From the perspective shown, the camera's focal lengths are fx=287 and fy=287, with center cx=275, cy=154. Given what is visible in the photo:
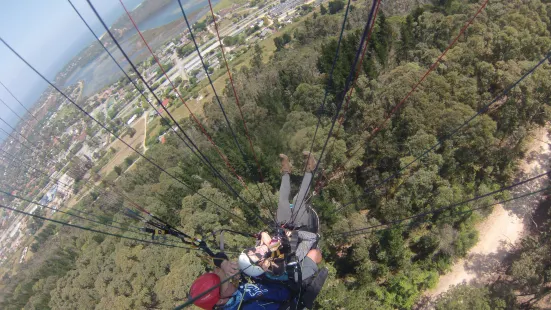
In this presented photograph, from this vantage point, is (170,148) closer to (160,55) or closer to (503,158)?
(503,158)

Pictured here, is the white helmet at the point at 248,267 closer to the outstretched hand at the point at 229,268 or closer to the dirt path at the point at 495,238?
the outstretched hand at the point at 229,268

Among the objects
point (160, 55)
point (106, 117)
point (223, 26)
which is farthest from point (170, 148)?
point (223, 26)

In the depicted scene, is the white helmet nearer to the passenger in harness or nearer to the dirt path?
the passenger in harness

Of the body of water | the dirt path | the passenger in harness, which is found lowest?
the body of water

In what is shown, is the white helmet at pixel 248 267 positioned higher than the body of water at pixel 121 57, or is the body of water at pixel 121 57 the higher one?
the white helmet at pixel 248 267

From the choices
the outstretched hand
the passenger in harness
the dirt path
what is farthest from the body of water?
the outstretched hand

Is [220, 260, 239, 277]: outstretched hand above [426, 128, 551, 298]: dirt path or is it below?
above

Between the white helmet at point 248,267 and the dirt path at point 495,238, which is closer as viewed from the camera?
the white helmet at point 248,267

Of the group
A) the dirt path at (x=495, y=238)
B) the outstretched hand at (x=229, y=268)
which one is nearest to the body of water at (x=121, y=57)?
the dirt path at (x=495, y=238)
